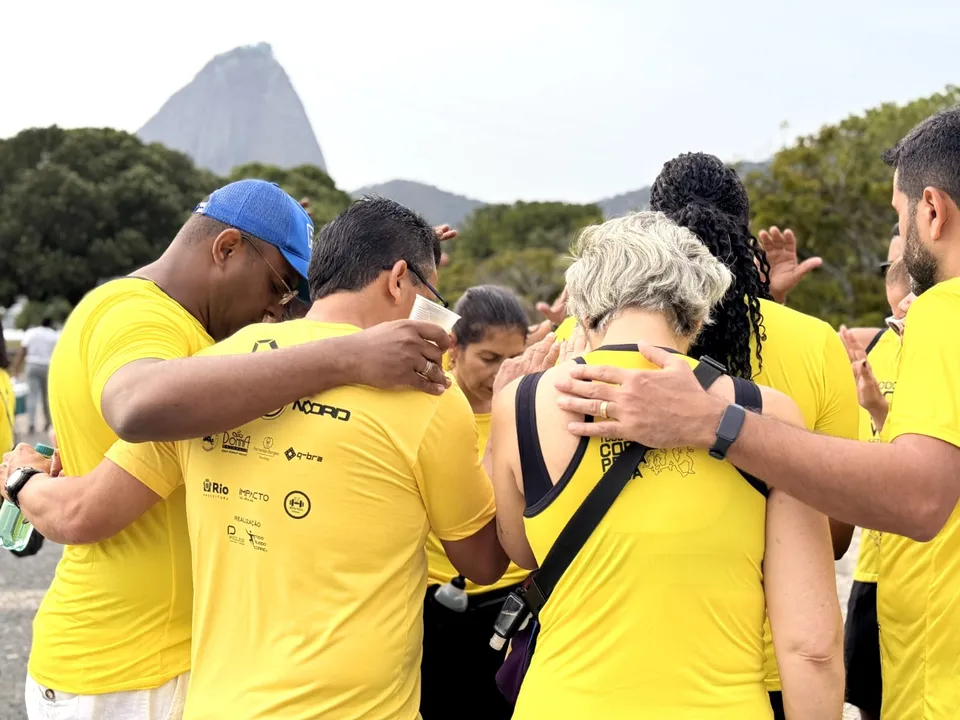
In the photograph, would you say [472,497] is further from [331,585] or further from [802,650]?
[802,650]

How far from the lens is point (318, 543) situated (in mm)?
1699

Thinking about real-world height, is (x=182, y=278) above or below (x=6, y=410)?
above

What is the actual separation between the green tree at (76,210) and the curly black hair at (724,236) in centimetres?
3066

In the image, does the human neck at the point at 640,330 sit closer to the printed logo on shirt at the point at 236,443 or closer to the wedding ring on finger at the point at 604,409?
the wedding ring on finger at the point at 604,409

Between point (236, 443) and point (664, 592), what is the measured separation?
1.00 metres

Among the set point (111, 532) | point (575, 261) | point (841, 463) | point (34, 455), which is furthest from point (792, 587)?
point (34, 455)

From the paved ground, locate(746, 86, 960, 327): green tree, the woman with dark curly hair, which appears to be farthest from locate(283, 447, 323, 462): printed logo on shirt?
locate(746, 86, 960, 327): green tree

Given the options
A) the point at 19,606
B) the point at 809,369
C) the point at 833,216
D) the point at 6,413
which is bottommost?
the point at 19,606

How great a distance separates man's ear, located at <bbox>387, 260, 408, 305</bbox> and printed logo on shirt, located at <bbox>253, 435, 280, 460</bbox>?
0.49 meters

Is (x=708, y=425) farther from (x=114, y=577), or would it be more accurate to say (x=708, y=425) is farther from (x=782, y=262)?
→ (x=782, y=262)

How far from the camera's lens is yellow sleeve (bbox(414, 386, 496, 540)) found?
1.75 metres

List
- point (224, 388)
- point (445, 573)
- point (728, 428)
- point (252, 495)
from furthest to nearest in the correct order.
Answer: point (445, 573)
point (252, 495)
point (224, 388)
point (728, 428)

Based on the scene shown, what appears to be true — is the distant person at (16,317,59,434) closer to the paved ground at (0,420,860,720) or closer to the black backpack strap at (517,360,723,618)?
the paved ground at (0,420,860,720)

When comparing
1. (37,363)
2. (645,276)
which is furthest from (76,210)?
(645,276)
